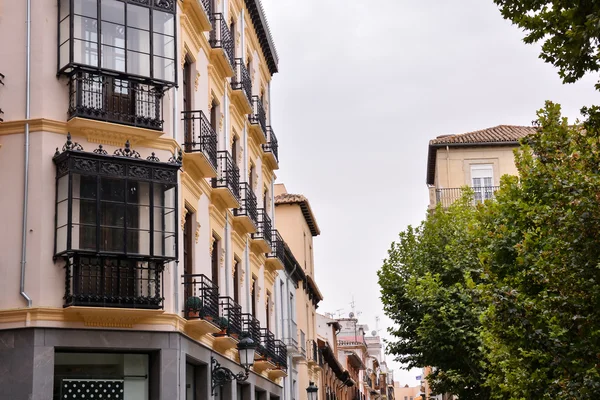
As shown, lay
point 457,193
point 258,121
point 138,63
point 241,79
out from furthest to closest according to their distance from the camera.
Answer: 1. point 457,193
2. point 258,121
3. point 241,79
4. point 138,63

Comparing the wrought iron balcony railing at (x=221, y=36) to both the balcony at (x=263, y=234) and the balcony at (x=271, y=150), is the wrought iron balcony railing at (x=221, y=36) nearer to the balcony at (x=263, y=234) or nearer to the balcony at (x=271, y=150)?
the balcony at (x=263, y=234)

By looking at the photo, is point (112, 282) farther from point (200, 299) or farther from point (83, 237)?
point (200, 299)

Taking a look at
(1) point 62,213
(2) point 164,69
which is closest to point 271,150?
(2) point 164,69

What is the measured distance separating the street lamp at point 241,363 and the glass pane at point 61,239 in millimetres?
4668

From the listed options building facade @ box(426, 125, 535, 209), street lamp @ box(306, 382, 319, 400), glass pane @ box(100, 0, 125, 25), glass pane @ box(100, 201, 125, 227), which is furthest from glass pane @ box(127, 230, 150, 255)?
building facade @ box(426, 125, 535, 209)

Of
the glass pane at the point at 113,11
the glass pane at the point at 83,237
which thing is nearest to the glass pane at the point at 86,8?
the glass pane at the point at 113,11

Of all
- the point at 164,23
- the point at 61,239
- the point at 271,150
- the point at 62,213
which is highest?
the point at 271,150

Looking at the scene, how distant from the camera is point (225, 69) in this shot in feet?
81.1

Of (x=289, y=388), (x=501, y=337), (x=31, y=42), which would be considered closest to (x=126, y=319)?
(x=31, y=42)

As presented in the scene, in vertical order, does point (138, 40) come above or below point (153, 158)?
above

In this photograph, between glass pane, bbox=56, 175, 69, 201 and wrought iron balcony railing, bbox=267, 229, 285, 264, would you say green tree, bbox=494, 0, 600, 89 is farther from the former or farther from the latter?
wrought iron balcony railing, bbox=267, 229, 285, 264

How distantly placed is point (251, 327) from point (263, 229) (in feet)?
15.9

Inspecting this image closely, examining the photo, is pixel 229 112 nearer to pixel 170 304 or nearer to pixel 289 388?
pixel 170 304

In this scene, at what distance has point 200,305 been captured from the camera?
1909cm
